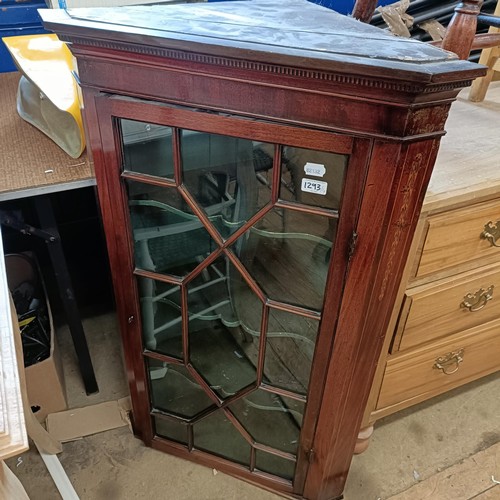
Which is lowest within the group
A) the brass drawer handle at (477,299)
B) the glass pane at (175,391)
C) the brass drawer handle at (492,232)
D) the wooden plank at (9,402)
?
the glass pane at (175,391)

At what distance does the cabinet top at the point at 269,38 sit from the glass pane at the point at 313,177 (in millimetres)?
139

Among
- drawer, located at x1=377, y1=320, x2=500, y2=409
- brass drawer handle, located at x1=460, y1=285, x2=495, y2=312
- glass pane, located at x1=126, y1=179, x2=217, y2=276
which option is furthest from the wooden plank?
brass drawer handle, located at x1=460, y1=285, x2=495, y2=312

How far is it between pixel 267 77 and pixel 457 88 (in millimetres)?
247

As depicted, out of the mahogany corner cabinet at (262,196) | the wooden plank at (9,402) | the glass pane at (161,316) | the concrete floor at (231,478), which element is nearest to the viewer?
the wooden plank at (9,402)

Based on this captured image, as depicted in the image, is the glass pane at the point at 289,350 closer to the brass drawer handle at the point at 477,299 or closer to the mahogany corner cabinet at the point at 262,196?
the mahogany corner cabinet at the point at 262,196

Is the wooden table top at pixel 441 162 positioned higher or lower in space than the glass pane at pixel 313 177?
lower

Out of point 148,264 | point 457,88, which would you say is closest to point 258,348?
point 148,264

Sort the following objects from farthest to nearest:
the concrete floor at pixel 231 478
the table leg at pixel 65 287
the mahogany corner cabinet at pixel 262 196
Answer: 1. the concrete floor at pixel 231 478
2. the table leg at pixel 65 287
3. the mahogany corner cabinet at pixel 262 196

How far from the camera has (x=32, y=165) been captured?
111 centimetres

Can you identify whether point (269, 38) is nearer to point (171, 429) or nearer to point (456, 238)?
point (456, 238)

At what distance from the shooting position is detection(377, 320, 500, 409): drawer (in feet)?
3.96

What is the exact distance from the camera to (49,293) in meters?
1.65

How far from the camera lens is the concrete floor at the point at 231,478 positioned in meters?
1.24

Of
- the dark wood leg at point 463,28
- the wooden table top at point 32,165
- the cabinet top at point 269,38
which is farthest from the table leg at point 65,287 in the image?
the dark wood leg at point 463,28
